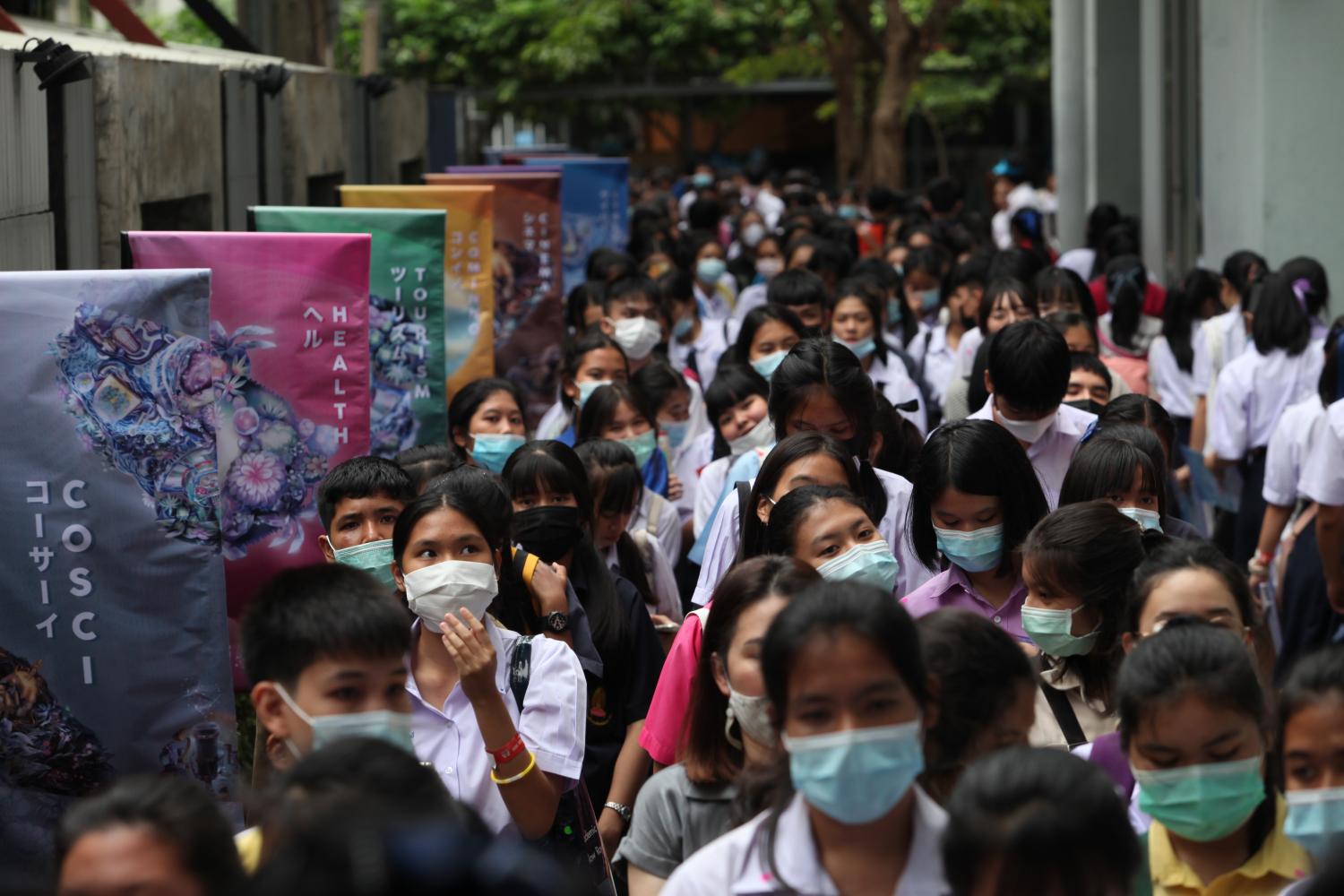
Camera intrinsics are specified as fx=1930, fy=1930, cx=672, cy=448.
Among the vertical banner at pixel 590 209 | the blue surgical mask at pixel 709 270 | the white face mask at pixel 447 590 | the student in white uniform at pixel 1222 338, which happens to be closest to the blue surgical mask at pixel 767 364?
the student in white uniform at pixel 1222 338

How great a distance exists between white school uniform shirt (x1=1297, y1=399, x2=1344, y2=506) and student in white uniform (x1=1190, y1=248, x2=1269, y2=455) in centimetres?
208

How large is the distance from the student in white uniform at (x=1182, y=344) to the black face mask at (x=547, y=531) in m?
5.08

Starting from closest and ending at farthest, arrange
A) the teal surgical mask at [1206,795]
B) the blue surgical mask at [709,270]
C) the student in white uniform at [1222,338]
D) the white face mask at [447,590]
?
the teal surgical mask at [1206,795] → the white face mask at [447,590] → the student in white uniform at [1222,338] → the blue surgical mask at [709,270]

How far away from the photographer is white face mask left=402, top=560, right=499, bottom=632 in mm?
4320

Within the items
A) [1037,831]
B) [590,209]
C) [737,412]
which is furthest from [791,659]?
[590,209]

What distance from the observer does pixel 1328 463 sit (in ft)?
22.4

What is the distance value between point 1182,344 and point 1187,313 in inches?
7.3

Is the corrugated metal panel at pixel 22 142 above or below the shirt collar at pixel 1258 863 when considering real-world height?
above

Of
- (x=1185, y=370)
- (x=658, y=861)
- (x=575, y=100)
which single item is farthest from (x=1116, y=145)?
(x=658, y=861)

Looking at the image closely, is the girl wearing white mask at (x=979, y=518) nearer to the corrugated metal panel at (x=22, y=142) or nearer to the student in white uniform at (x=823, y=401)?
the student in white uniform at (x=823, y=401)

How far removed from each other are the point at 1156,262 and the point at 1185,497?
7924mm

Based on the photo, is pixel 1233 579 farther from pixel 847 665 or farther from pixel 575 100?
pixel 575 100

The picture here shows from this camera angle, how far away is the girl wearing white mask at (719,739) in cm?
363

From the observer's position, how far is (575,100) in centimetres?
3600
